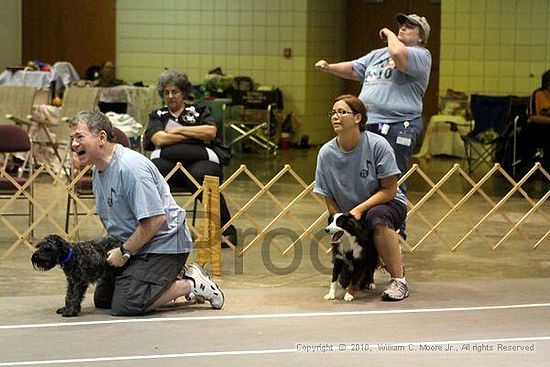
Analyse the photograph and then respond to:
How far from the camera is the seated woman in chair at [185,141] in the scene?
7.48m

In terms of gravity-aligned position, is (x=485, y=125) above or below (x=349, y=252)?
above

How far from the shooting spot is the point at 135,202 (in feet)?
17.9

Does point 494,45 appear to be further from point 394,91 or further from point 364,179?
point 364,179

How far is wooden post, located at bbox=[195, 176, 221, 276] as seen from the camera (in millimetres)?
6629

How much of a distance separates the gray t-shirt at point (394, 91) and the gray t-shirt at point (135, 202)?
1639 millimetres

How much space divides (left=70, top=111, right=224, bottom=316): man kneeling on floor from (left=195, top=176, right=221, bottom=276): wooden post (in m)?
0.94

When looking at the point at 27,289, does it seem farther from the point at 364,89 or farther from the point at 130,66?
the point at 130,66

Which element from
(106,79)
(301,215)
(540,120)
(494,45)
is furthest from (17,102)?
(494,45)

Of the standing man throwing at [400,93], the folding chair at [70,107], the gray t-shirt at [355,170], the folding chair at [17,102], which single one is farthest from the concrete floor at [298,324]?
the folding chair at [17,102]

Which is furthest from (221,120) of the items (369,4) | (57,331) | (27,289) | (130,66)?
(57,331)

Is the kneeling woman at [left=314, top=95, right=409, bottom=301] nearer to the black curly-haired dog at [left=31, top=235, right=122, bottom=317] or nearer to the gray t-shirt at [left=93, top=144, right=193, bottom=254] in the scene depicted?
the gray t-shirt at [left=93, top=144, right=193, bottom=254]

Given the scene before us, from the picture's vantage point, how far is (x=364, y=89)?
700 centimetres

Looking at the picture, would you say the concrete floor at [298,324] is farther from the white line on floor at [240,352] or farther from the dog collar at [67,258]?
the dog collar at [67,258]

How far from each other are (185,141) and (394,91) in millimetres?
1413
